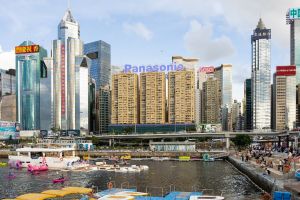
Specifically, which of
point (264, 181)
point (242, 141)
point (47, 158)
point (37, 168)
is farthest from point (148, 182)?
point (242, 141)

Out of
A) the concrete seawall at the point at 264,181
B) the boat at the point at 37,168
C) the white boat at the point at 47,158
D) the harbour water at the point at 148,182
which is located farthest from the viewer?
the white boat at the point at 47,158

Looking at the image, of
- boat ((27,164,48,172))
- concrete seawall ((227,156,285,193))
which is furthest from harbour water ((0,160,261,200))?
boat ((27,164,48,172))

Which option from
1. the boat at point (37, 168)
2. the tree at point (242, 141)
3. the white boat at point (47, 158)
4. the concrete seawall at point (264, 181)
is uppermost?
the concrete seawall at point (264, 181)

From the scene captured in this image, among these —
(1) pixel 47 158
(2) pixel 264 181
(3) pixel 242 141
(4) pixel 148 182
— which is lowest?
(3) pixel 242 141

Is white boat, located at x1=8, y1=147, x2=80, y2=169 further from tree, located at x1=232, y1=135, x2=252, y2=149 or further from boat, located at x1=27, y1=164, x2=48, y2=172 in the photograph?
tree, located at x1=232, y1=135, x2=252, y2=149

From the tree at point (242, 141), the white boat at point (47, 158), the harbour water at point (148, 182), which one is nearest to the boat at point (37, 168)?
the harbour water at point (148, 182)

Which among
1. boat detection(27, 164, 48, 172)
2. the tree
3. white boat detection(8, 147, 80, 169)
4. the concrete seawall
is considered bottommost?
the tree

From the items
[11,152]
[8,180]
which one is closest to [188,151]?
[11,152]

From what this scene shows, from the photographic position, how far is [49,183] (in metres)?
76.4

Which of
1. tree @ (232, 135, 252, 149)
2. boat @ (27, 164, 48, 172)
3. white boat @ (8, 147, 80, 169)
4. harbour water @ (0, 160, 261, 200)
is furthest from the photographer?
tree @ (232, 135, 252, 149)

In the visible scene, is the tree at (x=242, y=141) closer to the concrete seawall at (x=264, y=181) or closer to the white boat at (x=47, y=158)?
the white boat at (x=47, y=158)

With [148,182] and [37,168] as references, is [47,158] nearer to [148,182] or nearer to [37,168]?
[37,168]

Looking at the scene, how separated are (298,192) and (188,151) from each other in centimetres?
11348

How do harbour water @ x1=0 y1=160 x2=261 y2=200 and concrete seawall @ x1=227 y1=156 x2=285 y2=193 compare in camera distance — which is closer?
concrete seawall @ x1=227 y1=156 x2=285 y2=193
